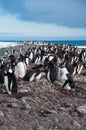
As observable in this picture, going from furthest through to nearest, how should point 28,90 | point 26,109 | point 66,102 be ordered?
point 28,90
point 66,102
point 26,109

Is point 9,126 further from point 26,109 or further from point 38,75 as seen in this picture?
point 38,75

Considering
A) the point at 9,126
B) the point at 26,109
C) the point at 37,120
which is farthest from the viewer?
the point at 26,109

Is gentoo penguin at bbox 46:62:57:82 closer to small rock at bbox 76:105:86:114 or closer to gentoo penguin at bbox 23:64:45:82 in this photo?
gentoo penguin at bbox 23:64:45:82

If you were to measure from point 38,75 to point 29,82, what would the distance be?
0.79 meters

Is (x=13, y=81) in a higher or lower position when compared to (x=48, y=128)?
higher

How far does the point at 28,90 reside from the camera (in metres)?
9.91

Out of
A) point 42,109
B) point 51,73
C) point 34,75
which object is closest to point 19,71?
point 34,75

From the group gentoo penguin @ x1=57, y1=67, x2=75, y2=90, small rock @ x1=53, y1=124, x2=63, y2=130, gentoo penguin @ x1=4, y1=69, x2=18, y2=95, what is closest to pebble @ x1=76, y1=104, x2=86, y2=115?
small rock @ x1=53, y1=124, x2=63, y2=130

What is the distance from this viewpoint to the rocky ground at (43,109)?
7402 mm

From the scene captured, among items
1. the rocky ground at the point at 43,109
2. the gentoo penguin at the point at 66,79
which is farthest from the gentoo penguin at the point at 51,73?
the rocky ground at the point at 43,109

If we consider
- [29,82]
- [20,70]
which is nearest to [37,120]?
[29,82]

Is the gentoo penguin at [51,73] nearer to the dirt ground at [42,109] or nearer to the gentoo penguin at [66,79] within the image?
the gentoo penguin at [66,79]

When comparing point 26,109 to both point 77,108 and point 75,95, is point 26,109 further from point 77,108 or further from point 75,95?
point 75,95

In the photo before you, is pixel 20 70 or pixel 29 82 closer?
pixel 29 82
